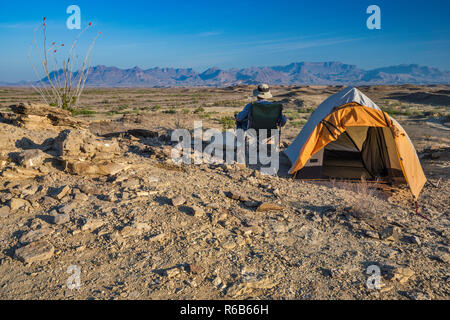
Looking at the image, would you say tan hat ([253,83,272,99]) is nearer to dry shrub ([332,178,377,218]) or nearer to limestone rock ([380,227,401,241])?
dry shrub ([332,178,377,218])

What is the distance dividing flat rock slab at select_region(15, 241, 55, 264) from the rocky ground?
11 mm

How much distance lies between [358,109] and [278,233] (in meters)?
3.48

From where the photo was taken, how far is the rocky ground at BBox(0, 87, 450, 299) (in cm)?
285

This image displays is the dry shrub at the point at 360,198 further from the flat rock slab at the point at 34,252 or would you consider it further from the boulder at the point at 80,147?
the boulder at the point at 80,147

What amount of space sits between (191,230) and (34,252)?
65.4 inches

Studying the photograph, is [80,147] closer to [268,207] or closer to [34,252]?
[34,252]

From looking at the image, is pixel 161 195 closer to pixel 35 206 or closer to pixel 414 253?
pixel 35 206

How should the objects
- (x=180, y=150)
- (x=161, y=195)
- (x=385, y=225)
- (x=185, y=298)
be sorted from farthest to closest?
1. (x=180, y=150)
2. (x=161, y=195)
3. (x=385, y=225)
4. (x=185, y=298)

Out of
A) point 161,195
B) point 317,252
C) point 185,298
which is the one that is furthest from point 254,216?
point 185,298

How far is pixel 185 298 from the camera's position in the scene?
2.67m

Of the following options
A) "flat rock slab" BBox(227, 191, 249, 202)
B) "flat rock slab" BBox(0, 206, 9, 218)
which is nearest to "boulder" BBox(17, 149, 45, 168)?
"flat rock slab" BBox(0, 206, 9, 218)

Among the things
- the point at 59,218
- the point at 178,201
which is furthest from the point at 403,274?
the point at 59,218

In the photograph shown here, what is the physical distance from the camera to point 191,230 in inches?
146

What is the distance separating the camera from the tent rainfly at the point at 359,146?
19.3ft
